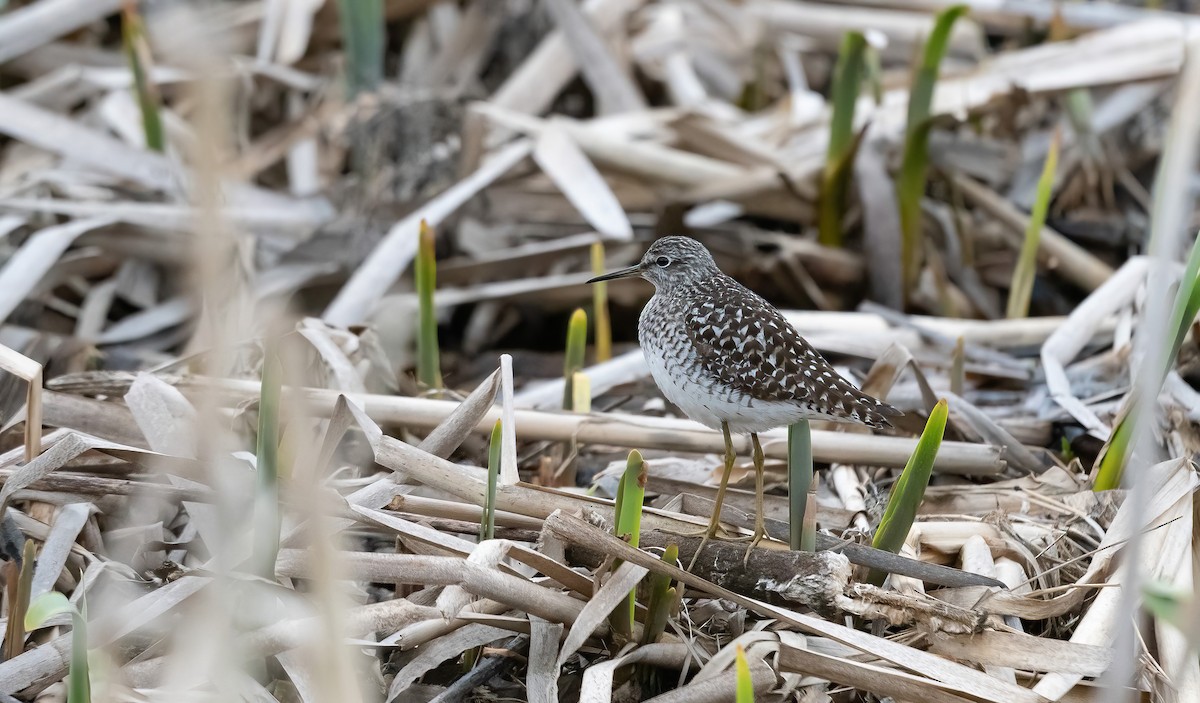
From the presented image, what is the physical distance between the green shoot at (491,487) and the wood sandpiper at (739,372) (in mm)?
487

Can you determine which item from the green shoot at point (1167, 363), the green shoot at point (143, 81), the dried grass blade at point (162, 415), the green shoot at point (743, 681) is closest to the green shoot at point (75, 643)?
the dried grass blade at point (162, 415)

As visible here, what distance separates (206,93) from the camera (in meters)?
1.24

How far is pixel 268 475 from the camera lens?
2.39 metres

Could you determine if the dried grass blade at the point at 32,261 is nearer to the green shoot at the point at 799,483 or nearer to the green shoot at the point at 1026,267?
the green shoot at the point at 799,483

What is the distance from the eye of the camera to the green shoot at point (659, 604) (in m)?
2.52

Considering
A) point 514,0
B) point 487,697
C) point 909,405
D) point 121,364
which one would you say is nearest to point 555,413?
point 487,697

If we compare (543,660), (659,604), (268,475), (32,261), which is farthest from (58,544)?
(32,261)

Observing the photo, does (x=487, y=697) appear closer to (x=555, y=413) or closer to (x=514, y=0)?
(x=555, y=413)

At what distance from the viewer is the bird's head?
11.3 feet

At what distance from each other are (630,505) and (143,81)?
3.51 metres

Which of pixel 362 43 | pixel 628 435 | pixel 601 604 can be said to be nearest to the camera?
pixel 601 604

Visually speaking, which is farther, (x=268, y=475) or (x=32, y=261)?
(x=32, y=261)

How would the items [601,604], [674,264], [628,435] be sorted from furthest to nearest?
[674,264] < [628,435] < [601,604]

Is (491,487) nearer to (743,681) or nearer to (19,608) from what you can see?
(743,681)
